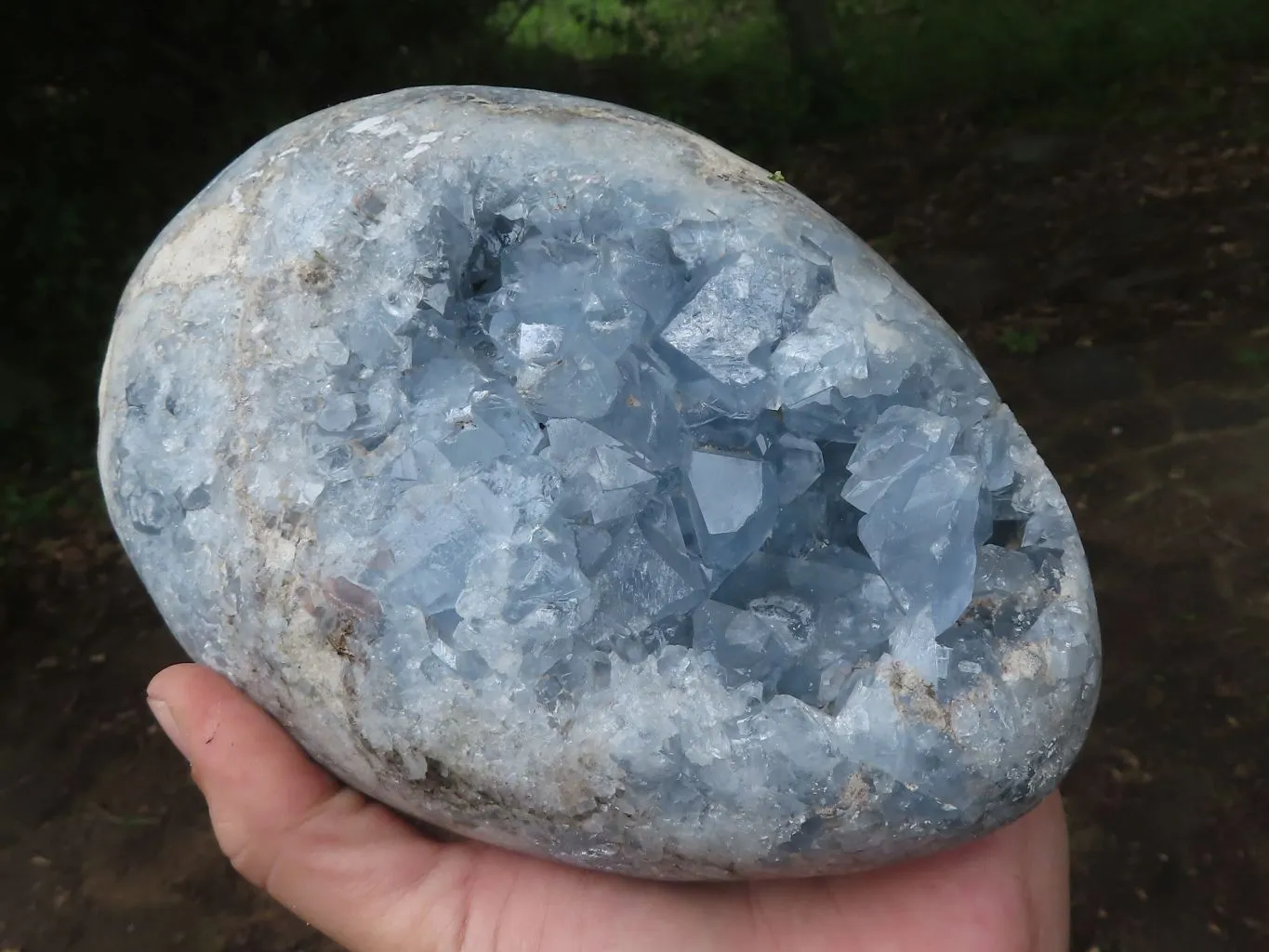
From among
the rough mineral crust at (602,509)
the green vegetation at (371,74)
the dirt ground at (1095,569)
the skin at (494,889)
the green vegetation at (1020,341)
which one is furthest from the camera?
the green vegetation at (1020,341)

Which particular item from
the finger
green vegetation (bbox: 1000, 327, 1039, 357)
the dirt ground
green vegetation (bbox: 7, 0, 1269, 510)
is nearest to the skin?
the finger

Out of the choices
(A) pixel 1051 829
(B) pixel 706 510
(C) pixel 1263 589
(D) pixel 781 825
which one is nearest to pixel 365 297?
(B) pixel 706 510

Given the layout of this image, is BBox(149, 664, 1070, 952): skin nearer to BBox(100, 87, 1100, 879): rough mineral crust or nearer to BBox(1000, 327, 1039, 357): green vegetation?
BBox(100, 87, 1100, 879): rough mineral crust

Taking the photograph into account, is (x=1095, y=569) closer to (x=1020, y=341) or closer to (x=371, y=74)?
(x=1020, y=341)

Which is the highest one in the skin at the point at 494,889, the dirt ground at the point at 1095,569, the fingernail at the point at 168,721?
the fingernail at the point at 168,721

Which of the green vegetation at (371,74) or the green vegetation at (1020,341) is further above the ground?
the green vegetation at (371,74)

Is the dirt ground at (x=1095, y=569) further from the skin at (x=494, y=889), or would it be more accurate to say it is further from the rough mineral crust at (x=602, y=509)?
the rough mineral crust at (x=602, y=509)

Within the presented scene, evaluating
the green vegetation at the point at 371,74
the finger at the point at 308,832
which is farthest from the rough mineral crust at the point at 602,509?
the green vegetation at the point at 371,74
